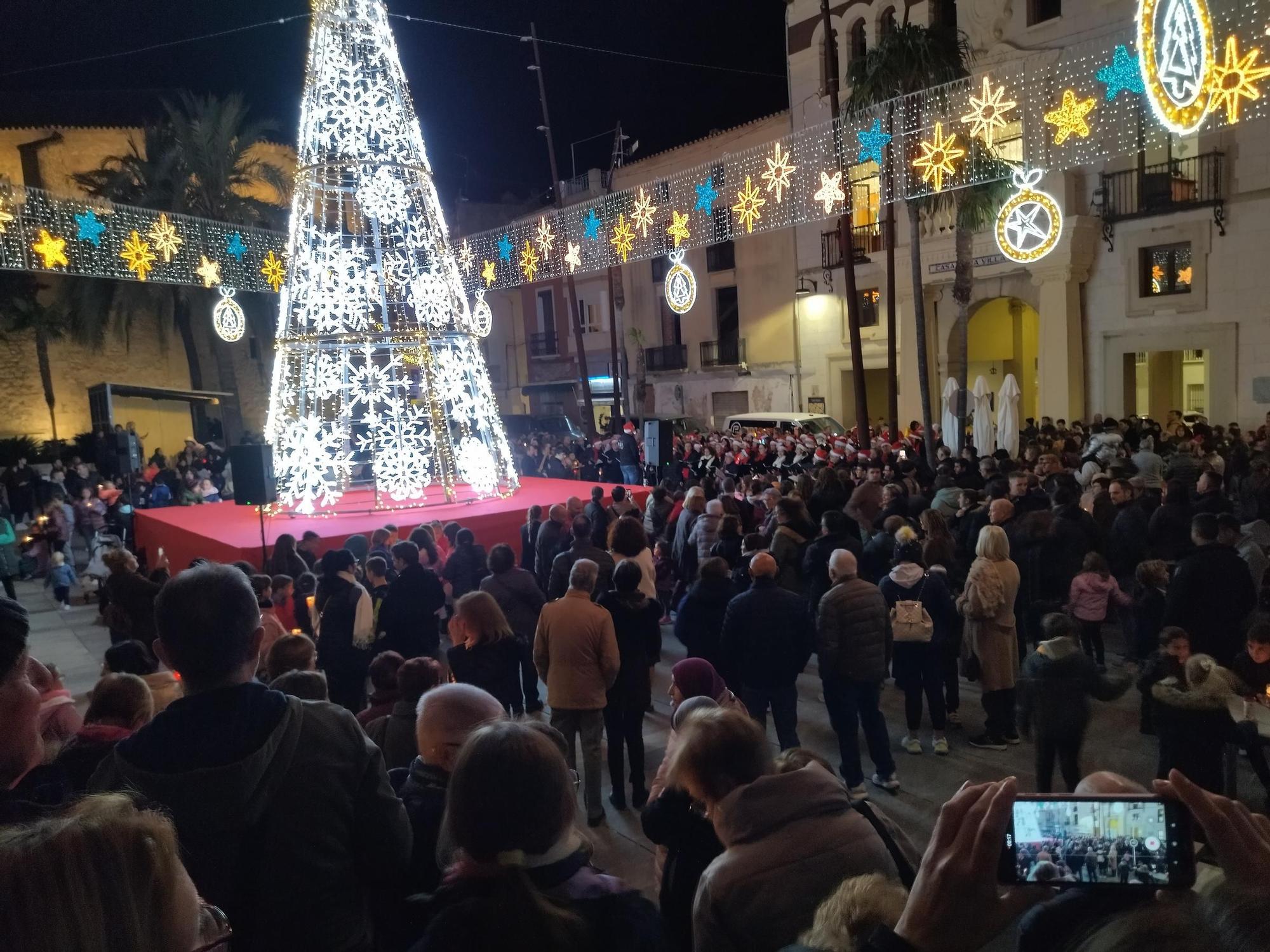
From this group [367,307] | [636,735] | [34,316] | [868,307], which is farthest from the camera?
[34,316]

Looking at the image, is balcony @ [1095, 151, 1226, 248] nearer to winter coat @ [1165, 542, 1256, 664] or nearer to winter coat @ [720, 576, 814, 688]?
winter coat @ [1165, 542, 1256, 664]

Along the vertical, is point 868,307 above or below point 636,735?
above

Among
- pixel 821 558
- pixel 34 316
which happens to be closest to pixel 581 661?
pixel 821 558

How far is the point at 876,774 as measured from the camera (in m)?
5.31

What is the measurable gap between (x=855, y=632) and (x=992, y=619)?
1113 millimetres

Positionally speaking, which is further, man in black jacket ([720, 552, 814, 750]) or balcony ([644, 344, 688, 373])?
balcony ([644, 344, 688, 373])

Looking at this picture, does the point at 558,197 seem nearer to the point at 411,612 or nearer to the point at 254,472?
the point at 254,472

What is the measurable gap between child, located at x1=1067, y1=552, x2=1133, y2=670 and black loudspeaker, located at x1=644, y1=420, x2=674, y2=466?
8.78 meters

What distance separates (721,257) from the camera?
93.1 feet

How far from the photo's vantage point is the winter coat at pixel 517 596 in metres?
6.29

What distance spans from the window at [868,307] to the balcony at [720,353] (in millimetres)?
4959

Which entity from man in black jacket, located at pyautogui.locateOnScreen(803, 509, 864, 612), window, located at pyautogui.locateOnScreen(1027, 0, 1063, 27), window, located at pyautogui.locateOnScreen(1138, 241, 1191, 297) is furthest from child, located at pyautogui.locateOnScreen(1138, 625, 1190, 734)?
window, located at pyautogui.locateOnScreen(1027, 0, 1063, 27)

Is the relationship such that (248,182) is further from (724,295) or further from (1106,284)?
(1106,284)

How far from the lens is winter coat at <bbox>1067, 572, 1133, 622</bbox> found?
651 centimetres
